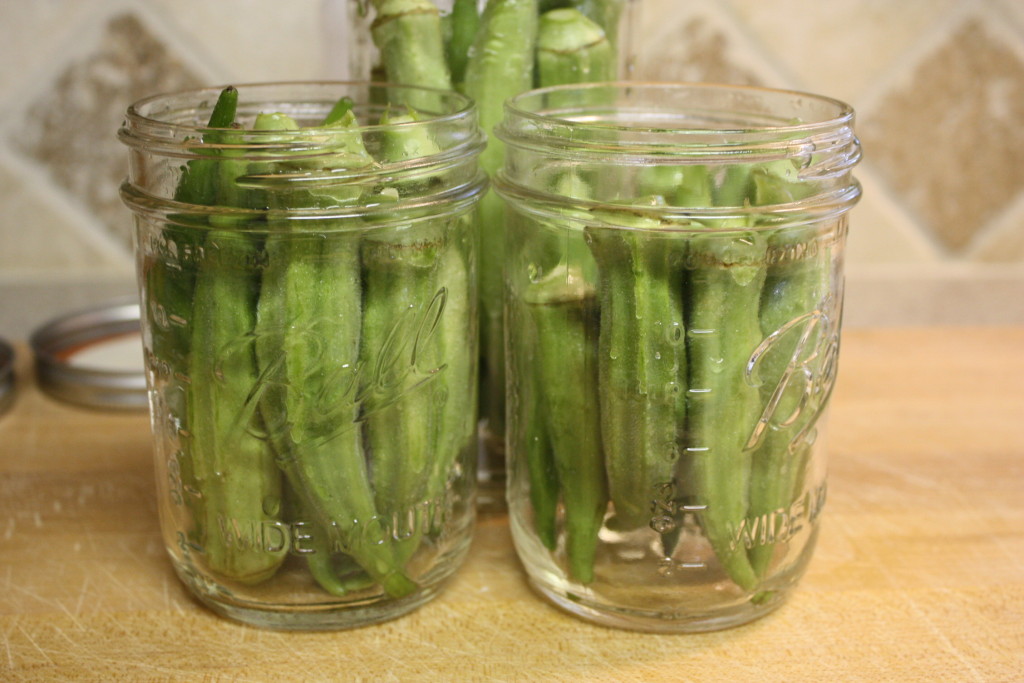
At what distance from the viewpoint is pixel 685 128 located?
2.18 ft

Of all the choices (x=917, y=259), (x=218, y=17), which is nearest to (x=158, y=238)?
(x=218, y=17)

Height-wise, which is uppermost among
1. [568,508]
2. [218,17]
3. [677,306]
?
[218,17]

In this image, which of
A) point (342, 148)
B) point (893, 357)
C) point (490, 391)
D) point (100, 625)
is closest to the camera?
point (342, 148)

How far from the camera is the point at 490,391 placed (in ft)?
2.60

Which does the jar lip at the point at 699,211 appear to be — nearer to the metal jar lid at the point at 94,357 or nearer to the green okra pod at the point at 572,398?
the green okra pod at the point at 572,398

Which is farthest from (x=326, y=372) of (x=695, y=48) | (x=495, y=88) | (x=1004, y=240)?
(x=1004, y=240)

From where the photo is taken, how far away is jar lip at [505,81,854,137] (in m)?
0.57

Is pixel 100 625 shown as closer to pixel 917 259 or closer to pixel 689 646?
pixel 689 646

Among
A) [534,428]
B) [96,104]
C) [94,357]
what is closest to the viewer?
[534,428]

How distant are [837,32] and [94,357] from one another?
104 cm

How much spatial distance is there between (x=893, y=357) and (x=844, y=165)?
2.19 ft

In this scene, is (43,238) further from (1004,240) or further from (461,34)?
(1004,240)

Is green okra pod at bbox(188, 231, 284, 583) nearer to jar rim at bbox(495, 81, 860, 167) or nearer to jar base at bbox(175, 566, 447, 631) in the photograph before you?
jar base at bbox(175, 566, 447, 631)

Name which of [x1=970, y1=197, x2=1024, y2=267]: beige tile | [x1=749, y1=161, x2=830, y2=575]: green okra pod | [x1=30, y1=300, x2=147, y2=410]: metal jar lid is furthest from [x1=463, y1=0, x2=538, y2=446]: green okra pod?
[x1=970, y1=197, x2=1024, y2=267]: beige tile
